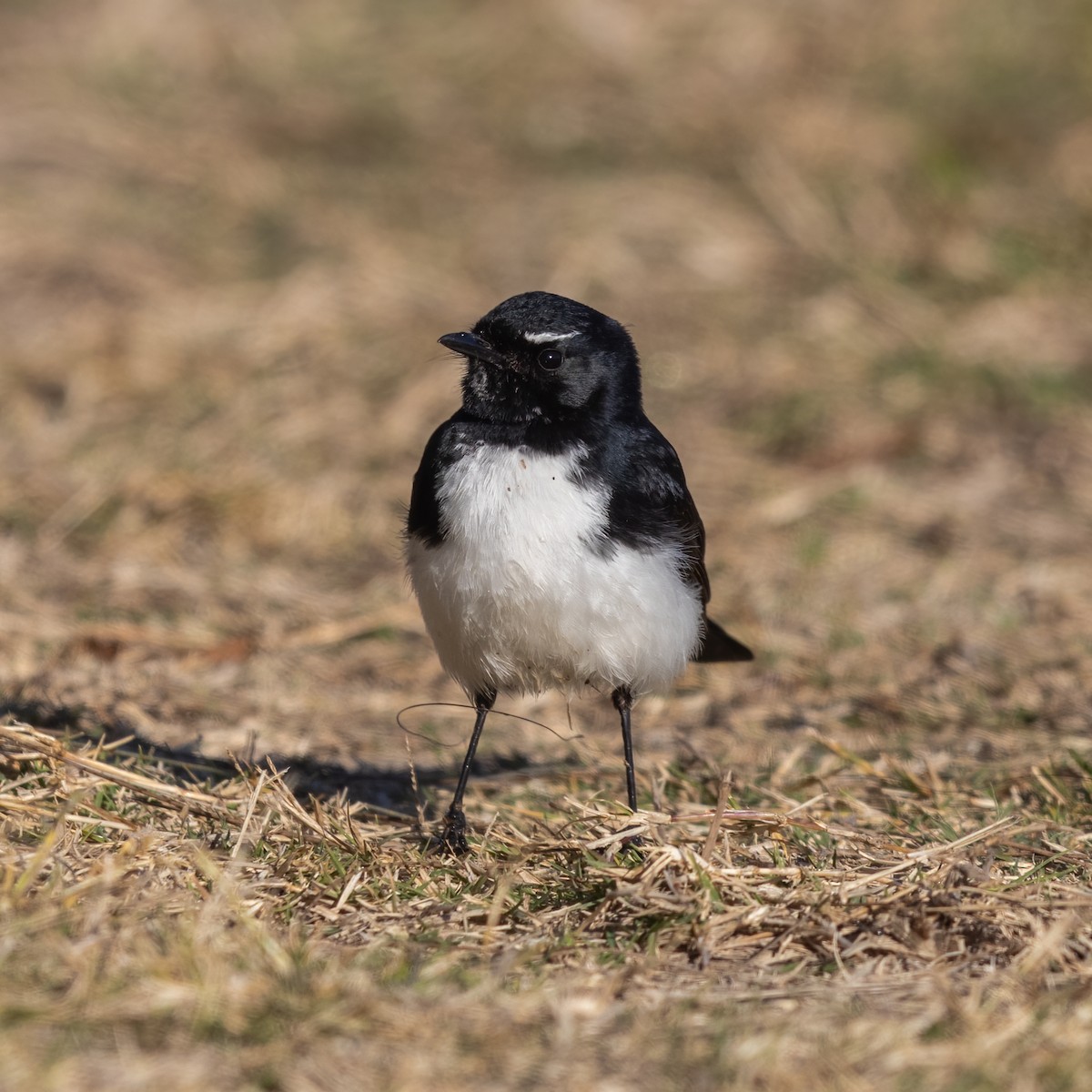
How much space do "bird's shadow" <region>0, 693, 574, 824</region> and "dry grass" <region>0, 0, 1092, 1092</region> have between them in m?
0.03

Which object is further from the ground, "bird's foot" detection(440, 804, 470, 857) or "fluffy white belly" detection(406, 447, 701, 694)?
"fluffy white belly" detection(406, 447, 701, 694)

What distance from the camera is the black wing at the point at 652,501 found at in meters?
4.58

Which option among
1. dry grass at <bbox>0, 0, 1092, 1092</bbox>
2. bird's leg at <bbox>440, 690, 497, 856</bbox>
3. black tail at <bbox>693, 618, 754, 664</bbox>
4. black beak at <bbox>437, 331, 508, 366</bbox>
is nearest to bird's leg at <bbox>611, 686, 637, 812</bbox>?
dry grass at <bbox>0, 0, 1092, 1092</bbox>

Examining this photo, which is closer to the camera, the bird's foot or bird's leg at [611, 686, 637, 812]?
the bird's foot

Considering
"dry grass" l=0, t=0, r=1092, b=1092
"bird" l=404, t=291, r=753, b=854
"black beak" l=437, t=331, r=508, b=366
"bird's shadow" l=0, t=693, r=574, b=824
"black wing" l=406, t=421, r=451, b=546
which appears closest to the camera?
"dry grass" l=0, t=0, r=1092, b=1092

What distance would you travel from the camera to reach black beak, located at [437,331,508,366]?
4.68 metres

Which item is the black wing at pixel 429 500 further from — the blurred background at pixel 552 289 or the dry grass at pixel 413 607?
the blurred background at pixel 552 289

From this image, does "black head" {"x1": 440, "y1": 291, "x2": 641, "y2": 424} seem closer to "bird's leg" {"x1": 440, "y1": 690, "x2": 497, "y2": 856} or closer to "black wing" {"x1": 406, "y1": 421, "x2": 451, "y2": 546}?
"black wing" {"x1": 406, "y1": 421, "x2": 451, "y2": 546}

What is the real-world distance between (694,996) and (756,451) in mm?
5663

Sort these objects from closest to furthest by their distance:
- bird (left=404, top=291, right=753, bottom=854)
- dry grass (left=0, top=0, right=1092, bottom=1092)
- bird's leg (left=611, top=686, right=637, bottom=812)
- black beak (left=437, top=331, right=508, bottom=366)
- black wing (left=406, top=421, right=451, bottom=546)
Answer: dry grass (left=0, top=0, right=1092, bottom=1092) → bird (left=404, top=291, right=753, bottom=854) → black wing (left=406, top=421, right=451, bottom=546) → black beak (left=437, top=331, right=508, bottom=366) → bird's leg (left=611, top=686, right=637, bottom=812)

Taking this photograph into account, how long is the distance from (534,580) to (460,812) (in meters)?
0.75

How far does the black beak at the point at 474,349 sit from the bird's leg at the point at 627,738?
3.78 ft

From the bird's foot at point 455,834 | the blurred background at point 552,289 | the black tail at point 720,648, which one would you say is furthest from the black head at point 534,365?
the blurred background at point 552,289

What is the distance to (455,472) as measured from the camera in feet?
14.9
